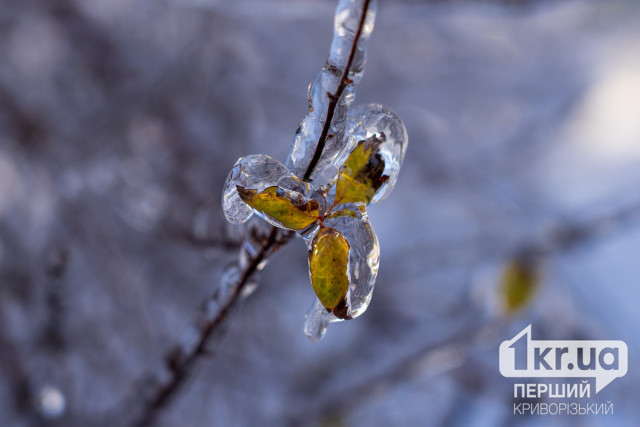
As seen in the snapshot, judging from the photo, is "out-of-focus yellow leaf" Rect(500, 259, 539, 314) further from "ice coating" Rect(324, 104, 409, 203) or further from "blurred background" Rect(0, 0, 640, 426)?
"ice coating" Rect(324, 104, 409, 203)

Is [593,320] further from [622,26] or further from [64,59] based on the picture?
[64,59]

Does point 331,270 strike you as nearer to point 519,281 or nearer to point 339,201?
point 339,201

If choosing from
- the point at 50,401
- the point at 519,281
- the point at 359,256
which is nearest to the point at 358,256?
the point at 359,256

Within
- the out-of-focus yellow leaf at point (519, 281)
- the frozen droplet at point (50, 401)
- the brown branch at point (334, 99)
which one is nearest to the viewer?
the brown branch at point (334, 99)

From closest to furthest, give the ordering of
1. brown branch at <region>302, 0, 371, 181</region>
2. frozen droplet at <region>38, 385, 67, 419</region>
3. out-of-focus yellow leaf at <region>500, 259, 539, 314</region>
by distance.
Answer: brown branch at <region>302, 0, 371, 181</region> → frozen droplet at <region>38, 385, 67, 419</region> → out-of-focus yellow leaf at <region>500, 259, 539, 314</region>

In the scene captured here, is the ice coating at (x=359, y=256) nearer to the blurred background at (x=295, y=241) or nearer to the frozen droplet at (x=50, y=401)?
the blurred background at (x=295, y=241)

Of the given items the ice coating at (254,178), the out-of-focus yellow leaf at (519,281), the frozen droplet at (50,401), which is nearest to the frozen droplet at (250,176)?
the ice coating at (254,178)

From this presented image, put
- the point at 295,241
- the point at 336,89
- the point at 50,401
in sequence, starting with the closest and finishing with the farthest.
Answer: the point at 336,89, the point at 50,401, the point at 295,241

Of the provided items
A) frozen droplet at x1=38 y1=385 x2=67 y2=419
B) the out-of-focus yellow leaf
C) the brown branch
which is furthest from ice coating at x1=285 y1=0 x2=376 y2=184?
the out-of-focus yellow leaf
